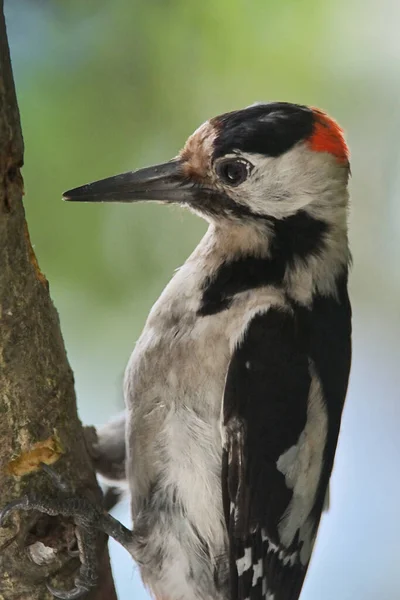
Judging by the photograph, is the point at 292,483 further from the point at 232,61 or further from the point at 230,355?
the point at 232,61

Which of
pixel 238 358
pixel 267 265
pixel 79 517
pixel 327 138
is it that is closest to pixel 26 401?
pixel 79 517

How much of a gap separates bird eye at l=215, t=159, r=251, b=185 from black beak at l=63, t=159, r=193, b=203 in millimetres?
62

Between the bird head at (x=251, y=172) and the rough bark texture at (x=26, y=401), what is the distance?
0.23 m

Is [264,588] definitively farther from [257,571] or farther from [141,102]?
[141,102]

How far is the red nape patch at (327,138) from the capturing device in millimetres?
1354

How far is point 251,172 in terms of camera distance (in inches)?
51.8

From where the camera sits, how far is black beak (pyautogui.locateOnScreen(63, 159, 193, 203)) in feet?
4.34

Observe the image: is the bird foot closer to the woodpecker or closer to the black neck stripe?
the woodpecker

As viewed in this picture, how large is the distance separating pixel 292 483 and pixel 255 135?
1.92 ft

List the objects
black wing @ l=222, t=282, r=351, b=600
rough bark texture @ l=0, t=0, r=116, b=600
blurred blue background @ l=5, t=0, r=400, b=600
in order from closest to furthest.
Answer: rough bark texture @ l=0, t=0, r=116, b=600, black wing @ l=222, t=282, r=351, b=600, blurred blue background @ l=5, t=0, r=400, b=600

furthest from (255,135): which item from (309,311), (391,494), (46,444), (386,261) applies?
(391,494)

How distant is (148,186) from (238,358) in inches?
13.2

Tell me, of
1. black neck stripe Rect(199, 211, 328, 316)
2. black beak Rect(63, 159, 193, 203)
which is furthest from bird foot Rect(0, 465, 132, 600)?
black beak Rect(63, 159, 193, 203)

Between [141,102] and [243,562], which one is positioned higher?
[141,102]
